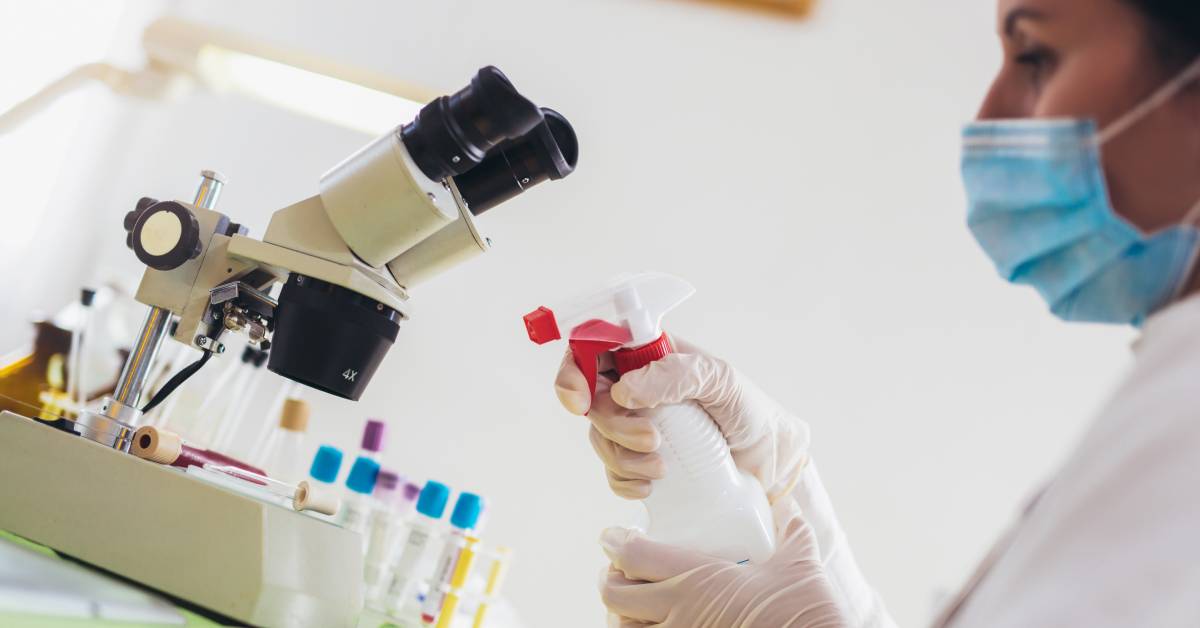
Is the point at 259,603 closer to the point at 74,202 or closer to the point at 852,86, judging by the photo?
the point at 74,202

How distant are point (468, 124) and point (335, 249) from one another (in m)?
0.19

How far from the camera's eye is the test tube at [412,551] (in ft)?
3.81

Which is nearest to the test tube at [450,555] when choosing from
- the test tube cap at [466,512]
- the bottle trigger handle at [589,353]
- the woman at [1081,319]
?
the test tube cap at [466,512]

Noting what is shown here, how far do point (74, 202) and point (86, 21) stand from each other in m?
0.33

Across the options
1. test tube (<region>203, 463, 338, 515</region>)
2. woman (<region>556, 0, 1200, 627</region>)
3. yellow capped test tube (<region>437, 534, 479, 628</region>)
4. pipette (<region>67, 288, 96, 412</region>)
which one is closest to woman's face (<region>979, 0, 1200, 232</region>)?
woman (<region>556, 0, 1200, 627</region>)

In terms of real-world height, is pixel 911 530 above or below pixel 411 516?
above

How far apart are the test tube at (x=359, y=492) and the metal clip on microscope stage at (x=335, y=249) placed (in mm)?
370

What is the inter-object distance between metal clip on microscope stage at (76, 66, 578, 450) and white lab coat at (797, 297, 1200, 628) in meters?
0.52

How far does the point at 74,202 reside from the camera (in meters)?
1.55

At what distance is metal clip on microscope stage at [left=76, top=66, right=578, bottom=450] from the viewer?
801 mm

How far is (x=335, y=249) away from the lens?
83cm

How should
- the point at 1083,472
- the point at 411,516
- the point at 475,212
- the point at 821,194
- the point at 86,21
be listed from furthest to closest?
the point at 821,194 → the point at 86,21 → the point at 411,516 → the point at 475,212 → the point at 1083,472

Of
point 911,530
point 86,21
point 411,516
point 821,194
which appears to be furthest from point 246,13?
point 911,530

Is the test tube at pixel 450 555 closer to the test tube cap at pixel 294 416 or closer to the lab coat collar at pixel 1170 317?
the test tube cap at pixel 294 416
